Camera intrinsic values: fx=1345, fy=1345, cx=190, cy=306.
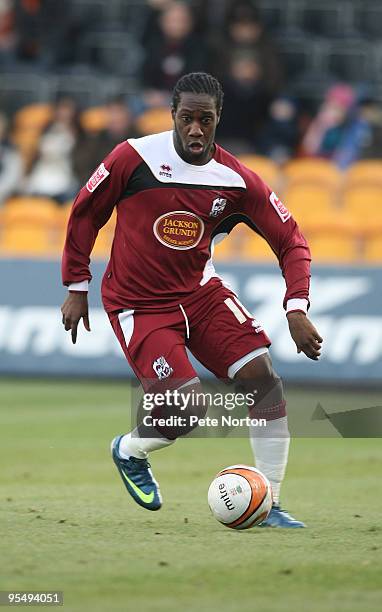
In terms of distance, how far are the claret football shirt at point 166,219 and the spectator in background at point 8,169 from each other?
10319 millimetres

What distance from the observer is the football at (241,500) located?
6766mm

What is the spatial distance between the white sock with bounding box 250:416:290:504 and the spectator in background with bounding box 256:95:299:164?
971 cm

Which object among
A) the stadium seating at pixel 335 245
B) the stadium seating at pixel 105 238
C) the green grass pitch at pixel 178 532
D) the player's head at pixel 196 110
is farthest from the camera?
the stadium seating at pixel 105 238

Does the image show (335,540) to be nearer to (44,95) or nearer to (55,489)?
(55,489)

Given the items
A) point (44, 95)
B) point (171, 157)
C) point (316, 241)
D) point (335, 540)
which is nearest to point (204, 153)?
point (171, 157)

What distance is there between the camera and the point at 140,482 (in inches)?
287

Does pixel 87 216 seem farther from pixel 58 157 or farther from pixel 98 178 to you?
pixel 58 157

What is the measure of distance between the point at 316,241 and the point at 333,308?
3.97 ft

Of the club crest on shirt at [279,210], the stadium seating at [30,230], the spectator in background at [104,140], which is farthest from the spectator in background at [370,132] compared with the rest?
the club crest on shirt at [279,210]

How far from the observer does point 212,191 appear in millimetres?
7133

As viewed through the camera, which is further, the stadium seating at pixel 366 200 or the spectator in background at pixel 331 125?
the spectator in background at pixel 331 125

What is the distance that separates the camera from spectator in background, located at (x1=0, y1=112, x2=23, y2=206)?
1734 cm

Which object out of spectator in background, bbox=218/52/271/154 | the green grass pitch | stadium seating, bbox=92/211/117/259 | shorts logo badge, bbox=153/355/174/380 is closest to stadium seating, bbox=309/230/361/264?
stadium seating, bbox=92/211/117/259

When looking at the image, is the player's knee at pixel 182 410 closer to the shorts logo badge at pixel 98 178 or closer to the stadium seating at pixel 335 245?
the shorts logo badge at pixel 98 178
